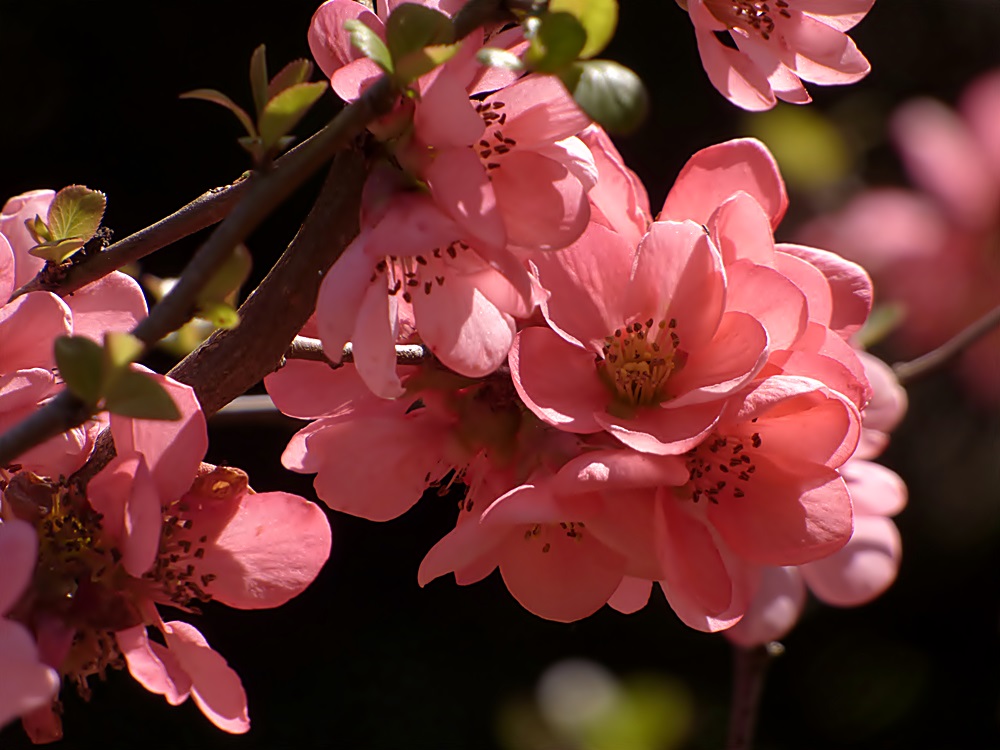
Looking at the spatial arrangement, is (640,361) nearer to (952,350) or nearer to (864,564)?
(864,564)

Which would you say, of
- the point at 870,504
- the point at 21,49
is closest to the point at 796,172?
the point at 870,504

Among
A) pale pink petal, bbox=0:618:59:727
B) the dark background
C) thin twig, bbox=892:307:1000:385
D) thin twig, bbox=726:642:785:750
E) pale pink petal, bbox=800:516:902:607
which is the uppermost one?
pale pink petal, bbox=0:618:59:727

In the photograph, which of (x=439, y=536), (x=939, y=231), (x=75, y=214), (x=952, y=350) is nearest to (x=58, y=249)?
(x=75, y=214)

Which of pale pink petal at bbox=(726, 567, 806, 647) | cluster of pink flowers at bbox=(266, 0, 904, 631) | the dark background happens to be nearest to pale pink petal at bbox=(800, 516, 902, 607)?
pale pink petal at bbox=(726, 567, 806, 647)

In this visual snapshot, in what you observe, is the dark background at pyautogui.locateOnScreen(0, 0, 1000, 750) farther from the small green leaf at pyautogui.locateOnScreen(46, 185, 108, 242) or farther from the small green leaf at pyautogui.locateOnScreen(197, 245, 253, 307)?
the small green leaf at pyautogui.locateOnScreen(197, 245, 253, 307)

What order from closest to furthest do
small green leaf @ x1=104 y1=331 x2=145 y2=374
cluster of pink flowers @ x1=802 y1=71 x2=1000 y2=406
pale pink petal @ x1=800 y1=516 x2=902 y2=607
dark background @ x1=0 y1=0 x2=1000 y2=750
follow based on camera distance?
small green leaf @ x1=104 y1=331 x2=145 y2=374
pale pink petal @ x1=800 y1=516 x2=902 y2=607
cluster of pink flowers @ x1=802 y1=71 x2=1000 y2=406
dark background @ x1=0 y1=0 x2=1000 y2=750

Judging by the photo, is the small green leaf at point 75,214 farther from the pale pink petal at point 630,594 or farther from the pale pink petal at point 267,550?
the pale pink petal at point 630,594

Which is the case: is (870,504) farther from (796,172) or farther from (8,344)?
(796,172)

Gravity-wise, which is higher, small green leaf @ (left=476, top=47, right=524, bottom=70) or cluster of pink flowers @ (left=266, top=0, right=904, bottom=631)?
small green leaf @ (left=476, top=47, right=524, bottom=70)
